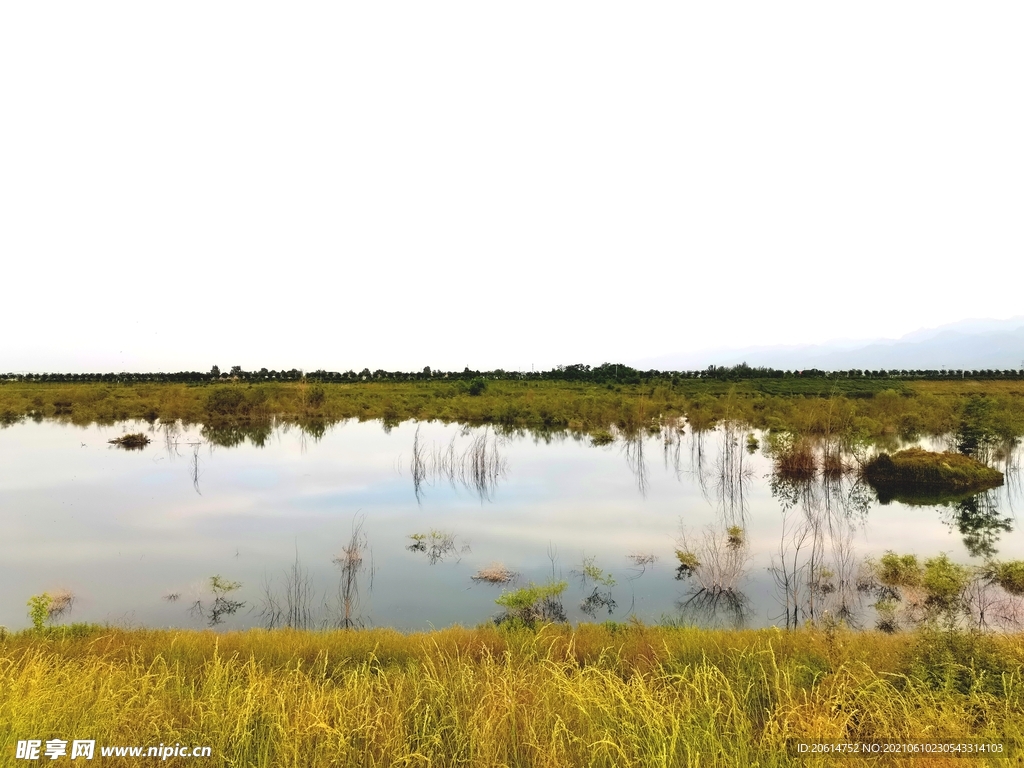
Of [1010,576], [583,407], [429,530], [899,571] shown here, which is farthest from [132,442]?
[1010,576]

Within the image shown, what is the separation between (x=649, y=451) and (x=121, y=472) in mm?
20814

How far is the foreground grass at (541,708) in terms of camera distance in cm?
412

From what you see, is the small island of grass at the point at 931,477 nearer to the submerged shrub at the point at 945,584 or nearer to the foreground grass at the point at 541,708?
the submerged shrub at the point at 945,584

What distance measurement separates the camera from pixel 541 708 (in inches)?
183

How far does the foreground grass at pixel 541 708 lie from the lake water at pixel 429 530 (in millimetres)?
3543

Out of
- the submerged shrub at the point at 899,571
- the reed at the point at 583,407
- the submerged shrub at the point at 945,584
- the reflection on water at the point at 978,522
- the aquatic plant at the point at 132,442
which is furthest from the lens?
the reed at the point at 583,407

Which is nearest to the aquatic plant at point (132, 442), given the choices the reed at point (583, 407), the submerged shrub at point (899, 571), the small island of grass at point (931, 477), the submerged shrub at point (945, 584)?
the reed at point (583, 407)

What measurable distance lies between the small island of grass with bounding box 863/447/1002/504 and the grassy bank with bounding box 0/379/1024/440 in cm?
496

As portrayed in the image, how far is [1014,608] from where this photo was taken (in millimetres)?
9102

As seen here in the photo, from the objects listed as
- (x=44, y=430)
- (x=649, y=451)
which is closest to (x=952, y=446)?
(x=649, y=451)

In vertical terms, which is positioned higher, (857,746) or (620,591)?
(857,746)

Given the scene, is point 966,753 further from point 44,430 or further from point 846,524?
point 44,430

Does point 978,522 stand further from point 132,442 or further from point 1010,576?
point 132,442

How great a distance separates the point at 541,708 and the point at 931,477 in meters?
18.3
